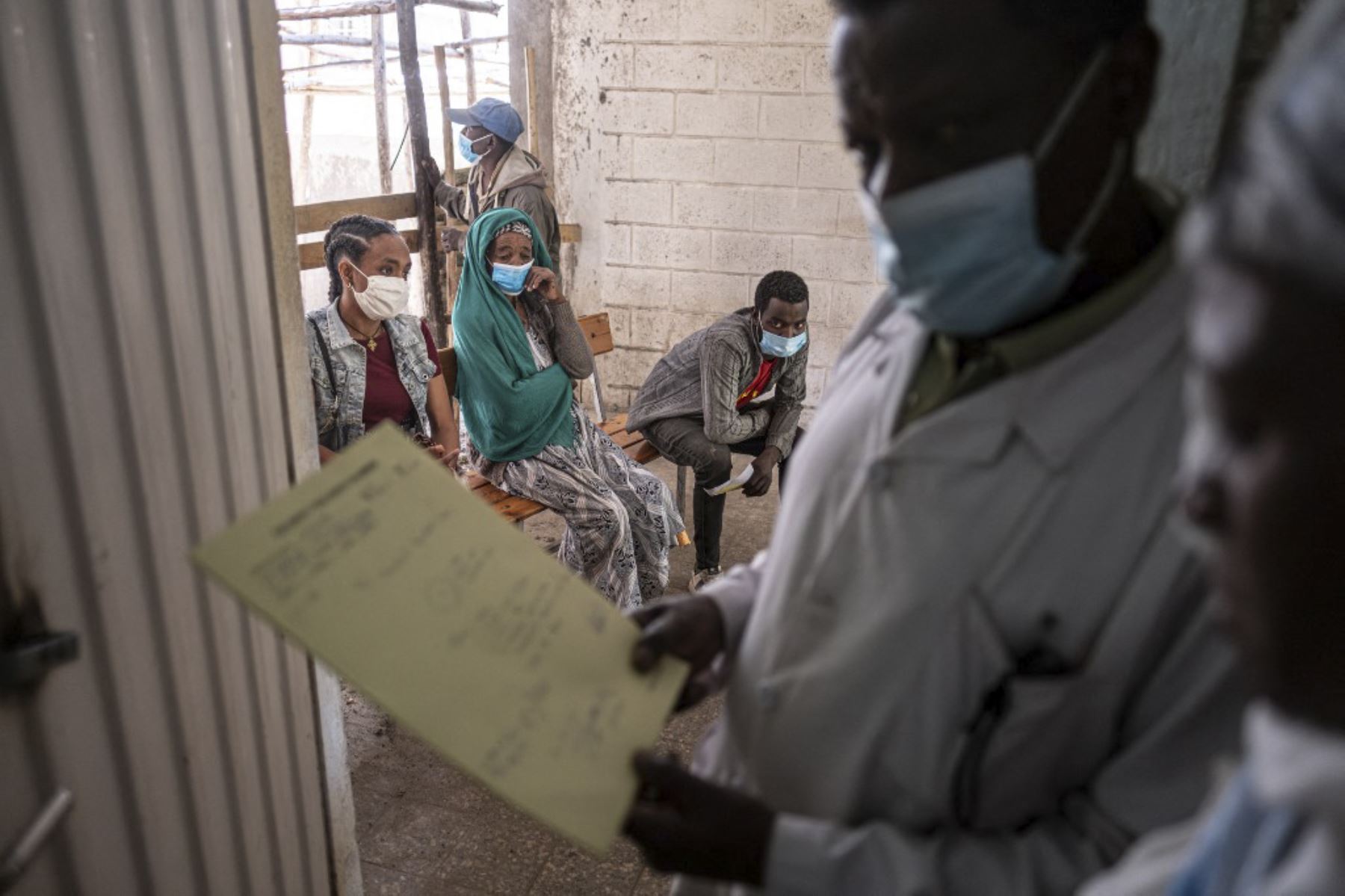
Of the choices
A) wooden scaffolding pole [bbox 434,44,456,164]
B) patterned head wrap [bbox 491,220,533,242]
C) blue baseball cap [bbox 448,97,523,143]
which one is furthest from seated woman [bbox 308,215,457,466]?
wooden scaffolding pole [bbox 434,44,456,164]

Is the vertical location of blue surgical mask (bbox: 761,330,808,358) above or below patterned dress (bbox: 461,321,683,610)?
above

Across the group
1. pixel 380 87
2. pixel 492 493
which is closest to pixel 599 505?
pixel 492 493

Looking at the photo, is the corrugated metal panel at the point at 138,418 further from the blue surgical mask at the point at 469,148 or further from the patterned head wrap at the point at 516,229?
the blue surgical mask at the point at 469,148

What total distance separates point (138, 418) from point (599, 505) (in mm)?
2542

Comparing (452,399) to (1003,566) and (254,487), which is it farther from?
(1003,566)

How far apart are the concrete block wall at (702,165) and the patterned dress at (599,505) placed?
2.54 metres

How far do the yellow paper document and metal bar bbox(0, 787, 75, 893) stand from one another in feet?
1.73

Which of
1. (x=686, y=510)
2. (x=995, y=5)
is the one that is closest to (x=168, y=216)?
(x=995, y=5)

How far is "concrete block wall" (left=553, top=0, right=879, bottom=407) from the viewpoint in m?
5.90

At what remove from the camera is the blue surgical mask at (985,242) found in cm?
91

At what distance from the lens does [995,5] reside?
0.87 meters

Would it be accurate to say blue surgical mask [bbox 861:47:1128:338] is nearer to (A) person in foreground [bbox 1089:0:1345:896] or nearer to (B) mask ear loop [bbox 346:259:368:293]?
(A) person in foreground [bbox 1089:0:1345:896]

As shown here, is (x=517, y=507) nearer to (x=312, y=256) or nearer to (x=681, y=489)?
(x=681, y=489)

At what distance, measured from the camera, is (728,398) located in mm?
4168
